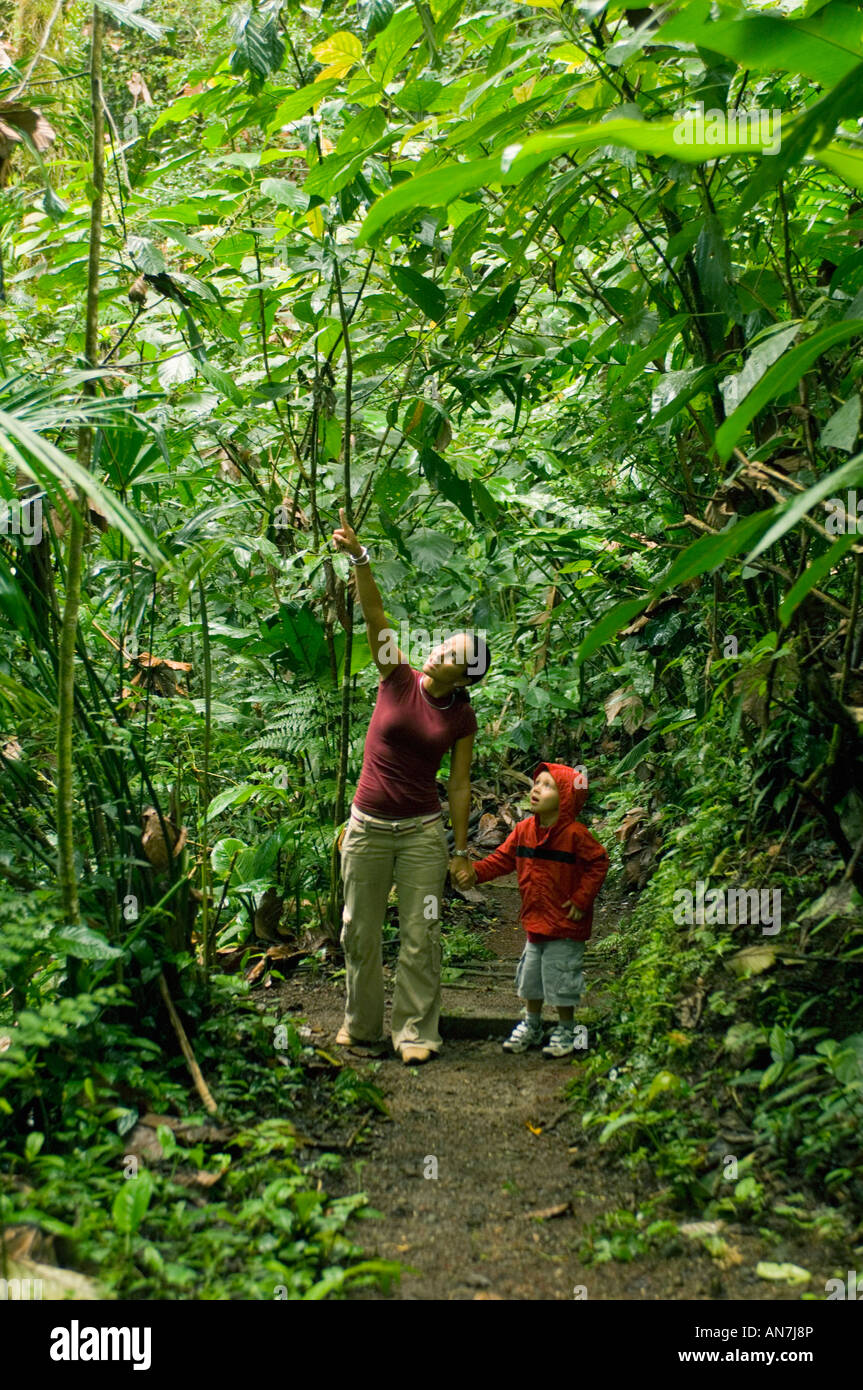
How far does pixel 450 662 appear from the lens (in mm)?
3346

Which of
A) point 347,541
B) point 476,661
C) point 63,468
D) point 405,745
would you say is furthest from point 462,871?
point 63,468

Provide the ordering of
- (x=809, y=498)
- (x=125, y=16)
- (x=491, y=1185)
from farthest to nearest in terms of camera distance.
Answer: (x=491, y=1185)
(x=125, y=16)
(x=809, y=498)

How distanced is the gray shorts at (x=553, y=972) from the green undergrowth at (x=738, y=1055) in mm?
141

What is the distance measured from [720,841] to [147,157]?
3.58 metres

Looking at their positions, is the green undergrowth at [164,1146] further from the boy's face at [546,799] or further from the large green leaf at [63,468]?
the boy's face at [546,799]

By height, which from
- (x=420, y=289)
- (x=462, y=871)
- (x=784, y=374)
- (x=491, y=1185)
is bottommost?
(x=491, y=1185)

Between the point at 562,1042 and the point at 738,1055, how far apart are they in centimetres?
102

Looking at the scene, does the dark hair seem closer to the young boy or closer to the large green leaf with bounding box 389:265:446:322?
the young boy

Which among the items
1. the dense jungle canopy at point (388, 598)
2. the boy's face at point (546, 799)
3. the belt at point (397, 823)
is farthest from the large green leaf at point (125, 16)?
the boy's face at point (546, 799)

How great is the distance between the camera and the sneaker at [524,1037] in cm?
363

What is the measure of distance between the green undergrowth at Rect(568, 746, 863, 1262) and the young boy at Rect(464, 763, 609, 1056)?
17 cm

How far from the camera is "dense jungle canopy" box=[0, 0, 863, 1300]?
1.97 meters

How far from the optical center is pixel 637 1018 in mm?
3111

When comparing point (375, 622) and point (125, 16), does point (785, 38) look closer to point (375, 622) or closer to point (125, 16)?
point (125, 16)
